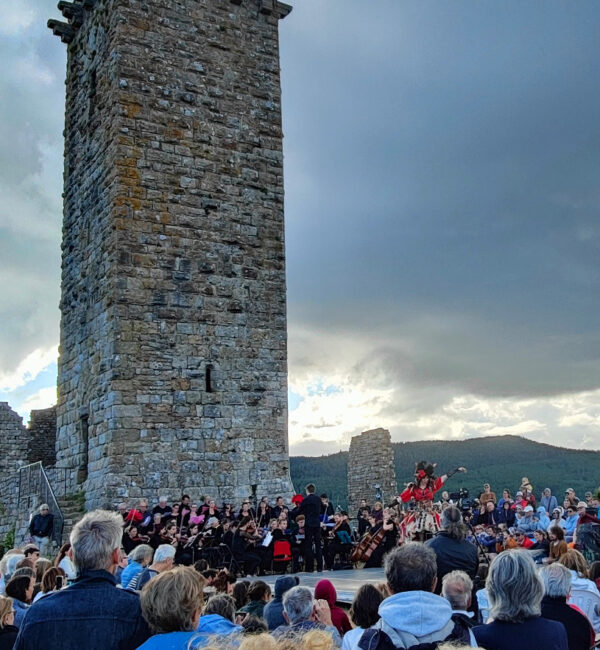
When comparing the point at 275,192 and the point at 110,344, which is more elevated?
the point at 275,192

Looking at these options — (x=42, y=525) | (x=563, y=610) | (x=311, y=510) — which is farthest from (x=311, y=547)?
(x=563, y=610)

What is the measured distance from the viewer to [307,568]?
1320 centimetres

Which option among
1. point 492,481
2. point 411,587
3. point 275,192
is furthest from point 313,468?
point 411,587

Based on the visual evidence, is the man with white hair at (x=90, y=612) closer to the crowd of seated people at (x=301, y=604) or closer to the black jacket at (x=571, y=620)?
the crowd of seated people at (x=301, y=604)

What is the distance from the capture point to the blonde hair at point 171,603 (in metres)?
3.15

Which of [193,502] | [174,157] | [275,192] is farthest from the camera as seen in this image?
[275,192]

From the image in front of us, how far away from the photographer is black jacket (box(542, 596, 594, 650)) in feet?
13.3

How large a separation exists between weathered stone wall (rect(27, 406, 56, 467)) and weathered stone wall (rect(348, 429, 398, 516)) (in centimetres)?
921

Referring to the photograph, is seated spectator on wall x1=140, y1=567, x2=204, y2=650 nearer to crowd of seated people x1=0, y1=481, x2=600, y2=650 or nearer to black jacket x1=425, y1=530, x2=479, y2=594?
crowd of seated people x1=0, y1=481, x2=600, y2=650

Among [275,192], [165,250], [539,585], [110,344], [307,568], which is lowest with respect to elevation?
[307,568]

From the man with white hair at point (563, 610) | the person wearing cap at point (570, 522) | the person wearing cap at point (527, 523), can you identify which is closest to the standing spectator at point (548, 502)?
the person wearing cap at point (527, 523)

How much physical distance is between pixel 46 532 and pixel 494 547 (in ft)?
25.3

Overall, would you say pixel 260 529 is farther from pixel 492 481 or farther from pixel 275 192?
pixel 492 481

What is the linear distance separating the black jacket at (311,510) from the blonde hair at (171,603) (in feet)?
32.4
